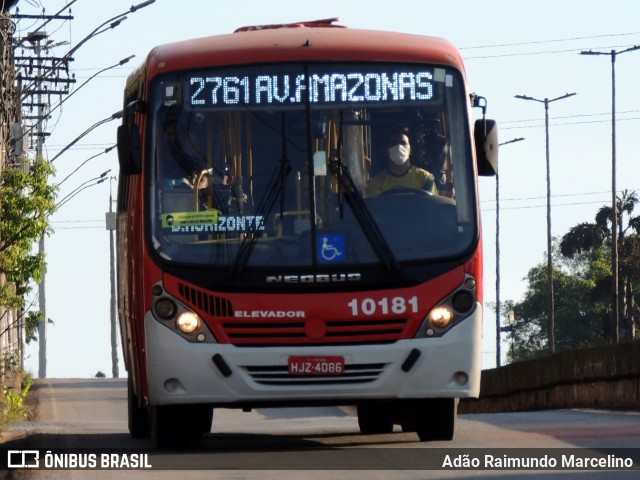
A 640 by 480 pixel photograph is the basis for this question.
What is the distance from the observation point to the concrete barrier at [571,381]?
27.6m

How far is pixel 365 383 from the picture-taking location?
16.3 meters

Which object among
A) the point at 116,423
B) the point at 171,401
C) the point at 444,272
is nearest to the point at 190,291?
the point at 171,401

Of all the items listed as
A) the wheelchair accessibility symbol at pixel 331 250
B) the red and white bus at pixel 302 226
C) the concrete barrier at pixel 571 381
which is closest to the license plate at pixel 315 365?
the red and white bus at pixel 302 226

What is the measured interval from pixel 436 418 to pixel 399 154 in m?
2.33

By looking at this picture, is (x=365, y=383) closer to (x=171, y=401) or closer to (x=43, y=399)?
(x=171, y=401)

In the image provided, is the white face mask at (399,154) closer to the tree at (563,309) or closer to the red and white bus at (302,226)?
the red and white bus at (302,226)

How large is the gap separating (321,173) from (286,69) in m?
0.97

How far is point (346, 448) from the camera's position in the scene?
17359 mm

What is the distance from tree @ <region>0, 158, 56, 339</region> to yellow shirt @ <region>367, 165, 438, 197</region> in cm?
2139

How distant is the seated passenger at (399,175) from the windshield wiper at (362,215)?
0.13 metres

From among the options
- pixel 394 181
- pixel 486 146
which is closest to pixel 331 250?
pixel 394 181

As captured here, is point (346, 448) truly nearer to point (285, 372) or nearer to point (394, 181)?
point (285, 372)

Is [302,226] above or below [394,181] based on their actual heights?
below

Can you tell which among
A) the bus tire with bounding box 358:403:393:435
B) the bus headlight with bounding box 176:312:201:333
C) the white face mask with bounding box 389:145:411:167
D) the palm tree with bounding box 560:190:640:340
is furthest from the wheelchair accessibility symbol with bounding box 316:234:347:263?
the palm tree with bounding box 560:190:640:340
